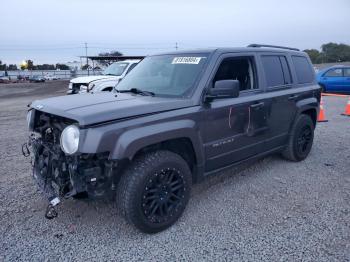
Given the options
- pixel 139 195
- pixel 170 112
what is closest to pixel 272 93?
pixel 170 112

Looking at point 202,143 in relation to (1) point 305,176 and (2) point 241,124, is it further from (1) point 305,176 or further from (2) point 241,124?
(1) point 305,176

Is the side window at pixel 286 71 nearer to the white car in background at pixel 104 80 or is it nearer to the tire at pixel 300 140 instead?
the tire at pixel 300 140

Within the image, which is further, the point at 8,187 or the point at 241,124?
the point at 8,187

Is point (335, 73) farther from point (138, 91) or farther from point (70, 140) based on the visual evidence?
point (70, 140)

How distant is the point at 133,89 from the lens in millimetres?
3979

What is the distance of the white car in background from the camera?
10375 mm

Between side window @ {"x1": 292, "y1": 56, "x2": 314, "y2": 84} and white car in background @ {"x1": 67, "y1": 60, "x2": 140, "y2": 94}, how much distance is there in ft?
19.6

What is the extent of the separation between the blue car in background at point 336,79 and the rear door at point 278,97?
11.8 m

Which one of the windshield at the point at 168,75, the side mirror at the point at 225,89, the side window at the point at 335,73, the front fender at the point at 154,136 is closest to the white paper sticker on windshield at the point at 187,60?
the windshield at the point at 168,75

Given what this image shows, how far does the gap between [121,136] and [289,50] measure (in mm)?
3620

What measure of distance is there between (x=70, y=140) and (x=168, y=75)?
1603 millimetres

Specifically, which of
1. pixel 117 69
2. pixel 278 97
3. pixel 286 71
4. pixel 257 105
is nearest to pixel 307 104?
pixel 286 71

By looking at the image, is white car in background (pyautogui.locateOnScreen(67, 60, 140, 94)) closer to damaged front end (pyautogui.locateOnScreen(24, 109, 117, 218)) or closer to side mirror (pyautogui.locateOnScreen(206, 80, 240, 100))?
damaged front end (pyautogui.locateOnScreen(24, 109, 117, 218))

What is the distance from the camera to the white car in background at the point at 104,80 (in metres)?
10.4
